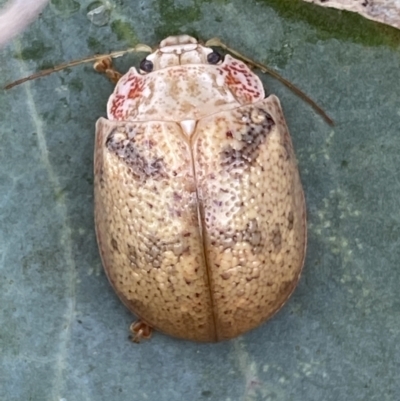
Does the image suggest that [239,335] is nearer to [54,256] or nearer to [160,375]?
[160,375]

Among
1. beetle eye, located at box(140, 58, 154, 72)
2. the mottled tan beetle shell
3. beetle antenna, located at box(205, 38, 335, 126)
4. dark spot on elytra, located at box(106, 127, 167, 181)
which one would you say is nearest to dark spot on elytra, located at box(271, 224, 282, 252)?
the mottled tan beetle shell

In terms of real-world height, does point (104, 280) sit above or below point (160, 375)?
above

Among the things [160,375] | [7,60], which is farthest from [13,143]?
[160,375]

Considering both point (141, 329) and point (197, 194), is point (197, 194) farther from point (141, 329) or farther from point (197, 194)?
point (141, 329)

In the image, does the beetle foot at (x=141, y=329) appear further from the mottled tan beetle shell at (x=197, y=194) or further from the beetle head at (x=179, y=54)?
the beetle head at (x=179, y=54)

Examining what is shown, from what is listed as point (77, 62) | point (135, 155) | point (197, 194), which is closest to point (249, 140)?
point (197, 194)

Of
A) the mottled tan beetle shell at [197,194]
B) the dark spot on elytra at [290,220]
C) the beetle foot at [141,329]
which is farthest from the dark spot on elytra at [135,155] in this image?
the beetle foot at [141,329]

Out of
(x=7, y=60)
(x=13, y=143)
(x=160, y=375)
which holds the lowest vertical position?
(x=160, y=375)
